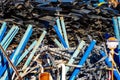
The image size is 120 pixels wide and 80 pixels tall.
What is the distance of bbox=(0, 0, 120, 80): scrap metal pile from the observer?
23.9 feet

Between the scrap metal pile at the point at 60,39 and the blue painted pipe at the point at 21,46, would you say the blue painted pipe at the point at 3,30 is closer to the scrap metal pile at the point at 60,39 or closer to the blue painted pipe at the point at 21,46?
the scrap metal pile at the point at 60,39

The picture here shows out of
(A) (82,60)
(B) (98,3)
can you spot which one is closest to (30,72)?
(A) (82,60)

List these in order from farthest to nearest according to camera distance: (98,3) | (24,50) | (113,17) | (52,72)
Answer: (98,3)
(113,17)
(24,50)
(52,72)

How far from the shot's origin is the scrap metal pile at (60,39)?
23.9 ft

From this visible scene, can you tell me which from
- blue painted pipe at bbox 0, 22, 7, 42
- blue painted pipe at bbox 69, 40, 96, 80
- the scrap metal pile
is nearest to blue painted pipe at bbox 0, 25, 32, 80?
the scrap metal pile

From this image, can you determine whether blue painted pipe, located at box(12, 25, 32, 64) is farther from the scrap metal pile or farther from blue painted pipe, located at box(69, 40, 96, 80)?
blue painted pipe, located at box(69, 40, 96, 80)

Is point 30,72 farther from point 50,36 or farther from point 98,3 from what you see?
point 98,3

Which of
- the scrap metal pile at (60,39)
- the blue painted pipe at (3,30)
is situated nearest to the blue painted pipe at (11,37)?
the scrap metal pile at (60,39)

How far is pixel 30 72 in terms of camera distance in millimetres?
7270

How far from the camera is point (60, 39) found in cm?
811

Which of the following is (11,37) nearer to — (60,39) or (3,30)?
(3,30)

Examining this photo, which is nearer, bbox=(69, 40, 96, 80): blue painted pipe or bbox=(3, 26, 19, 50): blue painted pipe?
bbox=(69, 40, 96, 80): blue painted pipe

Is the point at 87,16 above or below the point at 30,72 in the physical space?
above

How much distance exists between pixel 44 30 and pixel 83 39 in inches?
32.6
